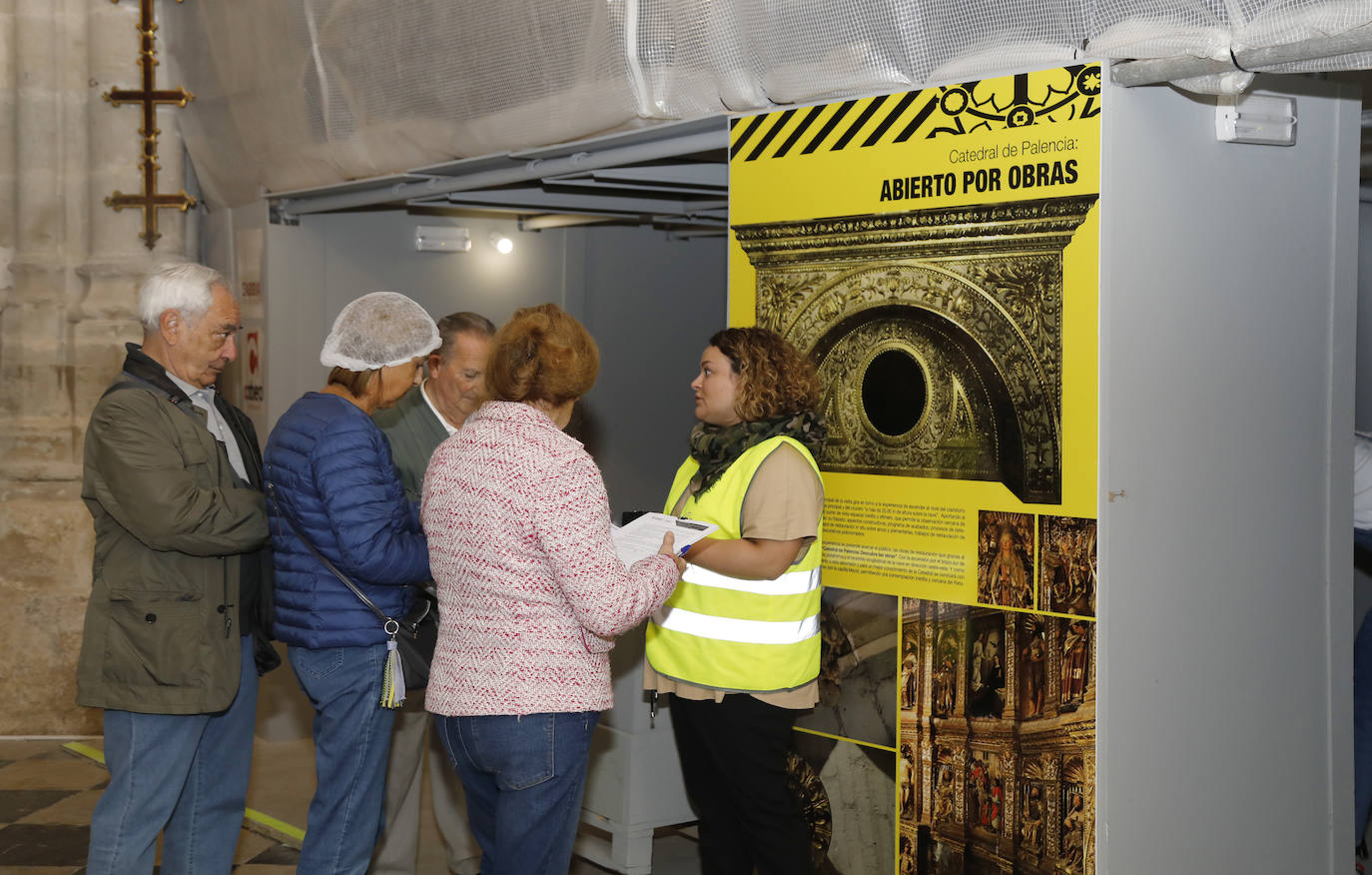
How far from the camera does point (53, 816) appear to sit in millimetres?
5309

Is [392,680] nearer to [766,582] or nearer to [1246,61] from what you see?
[766,582]

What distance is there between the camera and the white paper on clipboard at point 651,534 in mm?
3014

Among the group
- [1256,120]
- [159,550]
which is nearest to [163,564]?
[159,550]

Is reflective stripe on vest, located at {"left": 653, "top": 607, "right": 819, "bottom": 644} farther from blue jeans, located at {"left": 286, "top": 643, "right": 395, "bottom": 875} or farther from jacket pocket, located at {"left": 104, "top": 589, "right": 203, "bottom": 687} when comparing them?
jacket pocket, located at {"left": 104, "top": 589, "right": 203, "bottom": 687}

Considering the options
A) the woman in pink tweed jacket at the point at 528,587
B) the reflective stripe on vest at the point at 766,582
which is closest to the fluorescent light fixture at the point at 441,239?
the reflective stripe on vest at the point at 766,582

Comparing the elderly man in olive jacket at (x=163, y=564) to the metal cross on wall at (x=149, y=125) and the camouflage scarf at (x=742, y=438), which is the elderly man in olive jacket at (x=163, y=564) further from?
the metal cross on wall at (x=149, y=125)

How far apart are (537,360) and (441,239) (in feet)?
13.1

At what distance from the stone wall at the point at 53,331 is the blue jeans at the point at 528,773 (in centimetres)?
445

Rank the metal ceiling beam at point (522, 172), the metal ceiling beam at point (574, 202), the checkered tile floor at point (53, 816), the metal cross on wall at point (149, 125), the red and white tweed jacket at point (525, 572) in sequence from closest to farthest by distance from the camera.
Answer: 1. the red and white tweed jacket at point (525, 572)
2. the metal ceiling beam at point (522, 172)
3. the checkered tile floor at point (53, 816)
4. the metal ceiling beam at point (574, 202)
5. the metal cross on wall at point (149, 125)

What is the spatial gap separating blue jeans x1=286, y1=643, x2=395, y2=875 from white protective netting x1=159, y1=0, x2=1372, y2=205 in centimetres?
174

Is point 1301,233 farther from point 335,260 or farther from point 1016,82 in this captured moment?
point 335,260

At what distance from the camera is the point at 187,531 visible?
3.25 meters

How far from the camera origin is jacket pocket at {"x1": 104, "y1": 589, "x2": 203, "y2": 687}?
329 cm

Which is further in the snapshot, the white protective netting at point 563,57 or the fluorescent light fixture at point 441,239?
the fluorescent light fixture at point 441,239
